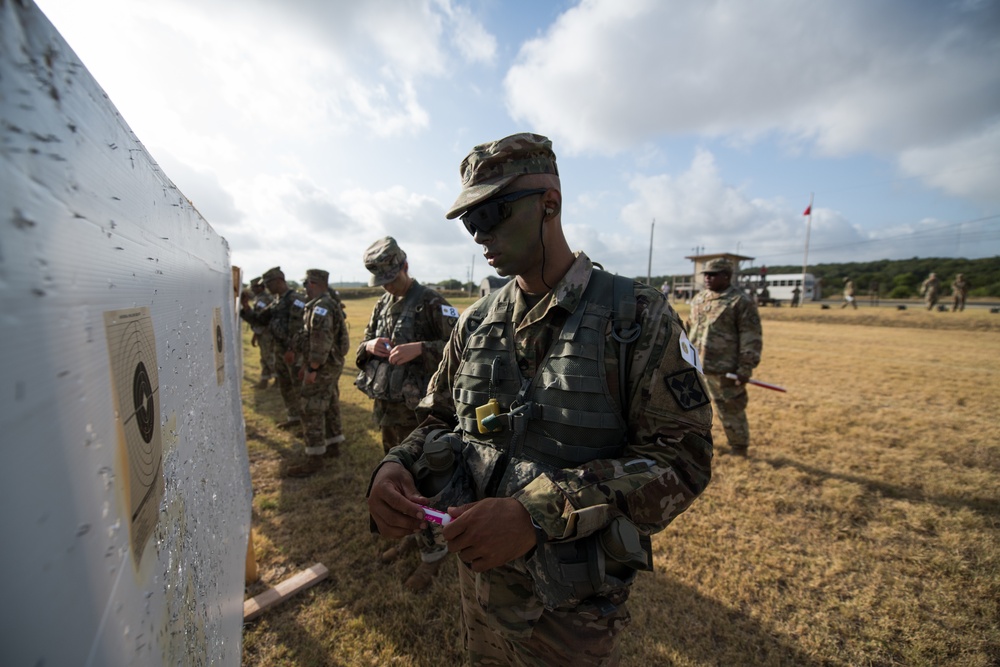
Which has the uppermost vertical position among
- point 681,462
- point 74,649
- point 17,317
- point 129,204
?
point 129,204

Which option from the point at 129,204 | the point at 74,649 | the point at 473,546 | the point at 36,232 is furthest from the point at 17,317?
the point at 473,546

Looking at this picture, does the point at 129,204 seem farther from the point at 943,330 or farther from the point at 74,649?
the point at 943,330

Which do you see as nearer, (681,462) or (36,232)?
(36,232)

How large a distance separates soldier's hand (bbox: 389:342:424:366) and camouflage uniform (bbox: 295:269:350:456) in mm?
1890

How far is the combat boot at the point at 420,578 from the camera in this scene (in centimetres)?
308

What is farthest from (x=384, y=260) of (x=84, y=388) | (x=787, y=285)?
(x=787, y=285)

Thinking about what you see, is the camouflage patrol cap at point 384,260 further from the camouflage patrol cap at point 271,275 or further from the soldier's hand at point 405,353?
the camouflage patrol cap at point 271,275

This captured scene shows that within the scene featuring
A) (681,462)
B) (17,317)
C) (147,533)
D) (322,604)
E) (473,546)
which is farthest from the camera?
(322,604)

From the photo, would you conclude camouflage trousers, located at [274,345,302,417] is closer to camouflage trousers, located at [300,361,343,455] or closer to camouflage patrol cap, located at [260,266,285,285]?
camouflage patrol cap, located at [260,266,285,285]

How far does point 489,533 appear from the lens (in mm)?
1224

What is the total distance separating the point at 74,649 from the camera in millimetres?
547

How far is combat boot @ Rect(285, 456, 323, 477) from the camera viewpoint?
4855mm

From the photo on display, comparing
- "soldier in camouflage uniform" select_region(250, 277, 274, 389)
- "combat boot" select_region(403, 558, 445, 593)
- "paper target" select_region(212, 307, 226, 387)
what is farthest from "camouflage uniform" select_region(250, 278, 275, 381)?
"combat boot" select_region(403, 558, 445, 593)

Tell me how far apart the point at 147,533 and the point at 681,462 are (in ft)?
4.78
